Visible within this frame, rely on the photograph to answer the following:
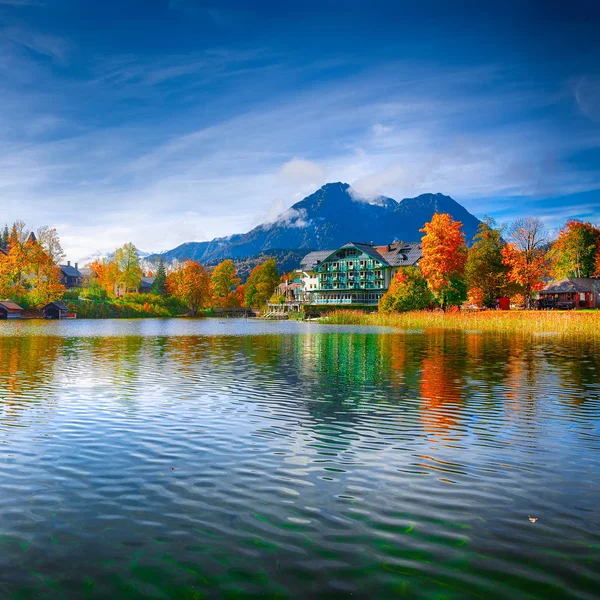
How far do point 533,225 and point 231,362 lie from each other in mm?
68485

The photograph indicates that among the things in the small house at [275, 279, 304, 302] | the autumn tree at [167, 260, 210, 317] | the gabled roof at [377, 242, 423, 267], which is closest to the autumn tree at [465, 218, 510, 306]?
the gabled roof at [377, 242, 423, 267]

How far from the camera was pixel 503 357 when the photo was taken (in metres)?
31.8

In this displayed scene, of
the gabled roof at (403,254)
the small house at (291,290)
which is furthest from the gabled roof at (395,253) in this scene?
the small house at (291,290)

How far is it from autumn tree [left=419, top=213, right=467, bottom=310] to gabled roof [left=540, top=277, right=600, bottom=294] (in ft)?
77.7

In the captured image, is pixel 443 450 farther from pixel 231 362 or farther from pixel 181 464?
pixel 231 362

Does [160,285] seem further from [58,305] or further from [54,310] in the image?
[58,305]

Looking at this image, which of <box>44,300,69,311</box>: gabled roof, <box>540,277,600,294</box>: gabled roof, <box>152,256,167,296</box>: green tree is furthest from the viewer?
<box>152,256,167,296</box>: green tree

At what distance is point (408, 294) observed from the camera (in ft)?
260

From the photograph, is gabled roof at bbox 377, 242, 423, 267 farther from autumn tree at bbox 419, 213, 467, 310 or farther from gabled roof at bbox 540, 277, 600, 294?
autumn tree at bbox 419, 213, 467, 310

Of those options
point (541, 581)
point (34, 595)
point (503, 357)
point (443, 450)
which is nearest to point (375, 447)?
point (443, 450)

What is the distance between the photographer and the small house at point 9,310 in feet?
334

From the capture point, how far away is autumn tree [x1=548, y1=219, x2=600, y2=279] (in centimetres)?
10962

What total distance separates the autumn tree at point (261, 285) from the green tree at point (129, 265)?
1267 inches

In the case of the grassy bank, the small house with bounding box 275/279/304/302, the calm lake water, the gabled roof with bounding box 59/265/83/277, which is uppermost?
the gabled roof with bounding box 59/265/83/277
